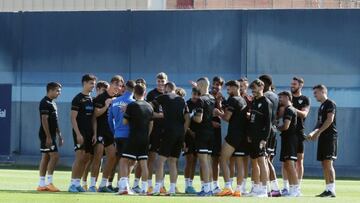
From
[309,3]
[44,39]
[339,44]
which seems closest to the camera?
[339,44]

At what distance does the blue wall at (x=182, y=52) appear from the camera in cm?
3259

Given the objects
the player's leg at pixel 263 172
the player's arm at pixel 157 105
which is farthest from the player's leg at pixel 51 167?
the player's leg at pixel 263 172

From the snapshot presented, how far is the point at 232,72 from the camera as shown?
109 ft

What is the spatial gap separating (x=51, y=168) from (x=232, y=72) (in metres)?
12.6

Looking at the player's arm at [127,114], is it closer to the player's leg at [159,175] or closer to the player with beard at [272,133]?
the player's leg at [159,175]

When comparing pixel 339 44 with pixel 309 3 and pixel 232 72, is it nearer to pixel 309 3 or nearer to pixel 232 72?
pixel 232 72

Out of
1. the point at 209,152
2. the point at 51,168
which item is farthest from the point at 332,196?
the point at 51,168

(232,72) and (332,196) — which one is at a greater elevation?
(232,72)

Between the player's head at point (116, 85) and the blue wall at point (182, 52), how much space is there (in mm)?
11643

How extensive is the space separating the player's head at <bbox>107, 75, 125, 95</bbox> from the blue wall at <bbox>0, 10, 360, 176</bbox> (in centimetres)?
1164

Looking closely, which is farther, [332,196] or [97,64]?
[97,64]

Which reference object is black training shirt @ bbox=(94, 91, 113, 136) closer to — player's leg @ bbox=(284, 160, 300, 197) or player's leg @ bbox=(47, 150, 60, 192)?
player's leg @ bbox=(47, 150, 60, 192)

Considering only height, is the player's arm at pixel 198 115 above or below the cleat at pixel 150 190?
above

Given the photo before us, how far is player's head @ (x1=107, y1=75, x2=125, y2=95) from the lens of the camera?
2147cm
